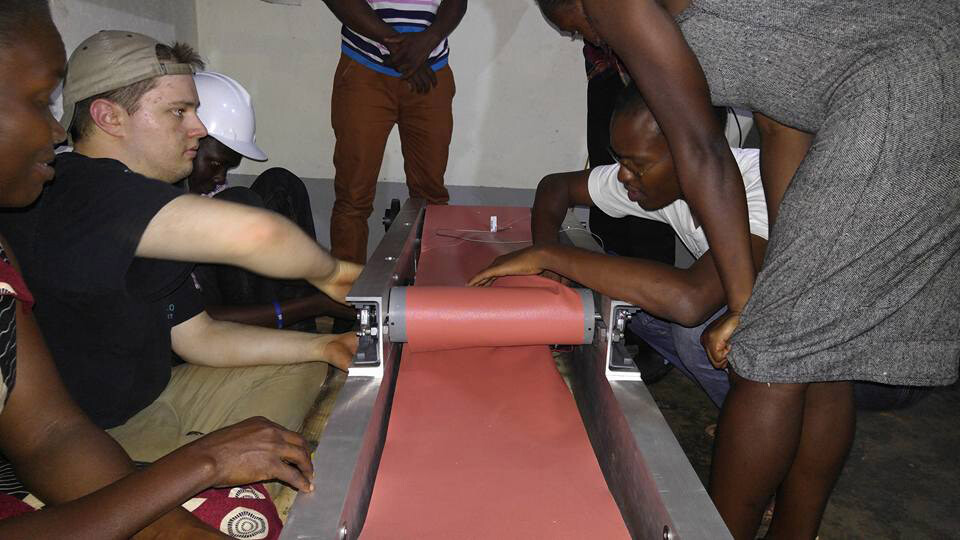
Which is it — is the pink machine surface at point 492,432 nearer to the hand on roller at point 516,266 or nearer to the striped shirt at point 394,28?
the hand on roller at point 516,266

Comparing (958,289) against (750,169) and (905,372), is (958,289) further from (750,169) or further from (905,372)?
(750,169)

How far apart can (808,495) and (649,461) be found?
0.44m

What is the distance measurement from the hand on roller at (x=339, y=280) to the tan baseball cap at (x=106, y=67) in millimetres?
528

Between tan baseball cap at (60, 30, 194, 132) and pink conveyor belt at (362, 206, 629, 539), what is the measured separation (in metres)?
0.77

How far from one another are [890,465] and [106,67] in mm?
2344

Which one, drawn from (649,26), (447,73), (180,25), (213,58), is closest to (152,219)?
(649,26)

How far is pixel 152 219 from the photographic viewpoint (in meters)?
1.06

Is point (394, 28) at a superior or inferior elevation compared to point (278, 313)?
superior

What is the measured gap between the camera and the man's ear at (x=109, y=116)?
1268 mm

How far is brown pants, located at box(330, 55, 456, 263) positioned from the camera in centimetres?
254

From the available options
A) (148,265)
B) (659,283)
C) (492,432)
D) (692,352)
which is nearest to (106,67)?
(148,265)

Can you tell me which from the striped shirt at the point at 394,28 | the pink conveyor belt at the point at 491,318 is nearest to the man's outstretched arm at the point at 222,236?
the pink conveyor belt at the point at 491,318

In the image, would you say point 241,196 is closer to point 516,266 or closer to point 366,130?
point 366,130

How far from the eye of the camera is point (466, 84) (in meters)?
3.76
